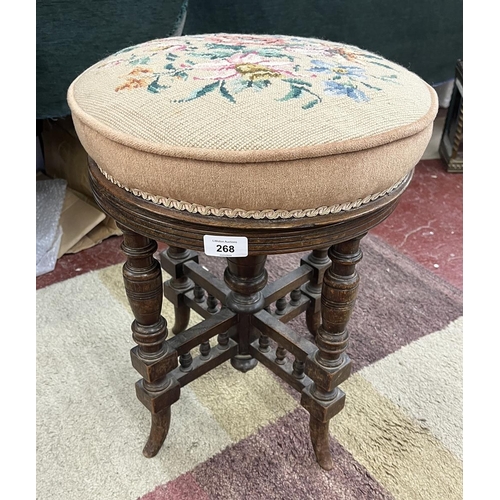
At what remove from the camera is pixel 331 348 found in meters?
0.68

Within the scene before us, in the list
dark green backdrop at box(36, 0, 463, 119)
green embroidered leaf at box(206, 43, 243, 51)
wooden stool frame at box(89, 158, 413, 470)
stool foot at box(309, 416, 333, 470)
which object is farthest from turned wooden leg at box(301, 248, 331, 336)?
dark green backdrop at box(36, 0, 463, 119)

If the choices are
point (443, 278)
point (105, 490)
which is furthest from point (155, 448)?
point (443, 278)

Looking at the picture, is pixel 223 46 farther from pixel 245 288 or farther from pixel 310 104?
pixel 245 288

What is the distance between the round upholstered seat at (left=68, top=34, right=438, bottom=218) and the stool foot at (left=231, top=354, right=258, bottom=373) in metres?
0.44

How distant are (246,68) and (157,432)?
517 mm

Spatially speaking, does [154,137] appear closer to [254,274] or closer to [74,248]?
[254,274]

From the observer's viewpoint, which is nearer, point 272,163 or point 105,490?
point 272,163

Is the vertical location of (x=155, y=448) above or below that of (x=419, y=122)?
below

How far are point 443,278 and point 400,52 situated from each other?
26.4 inches

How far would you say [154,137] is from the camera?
48 cm

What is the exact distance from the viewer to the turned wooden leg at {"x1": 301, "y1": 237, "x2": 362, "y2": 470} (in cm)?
62

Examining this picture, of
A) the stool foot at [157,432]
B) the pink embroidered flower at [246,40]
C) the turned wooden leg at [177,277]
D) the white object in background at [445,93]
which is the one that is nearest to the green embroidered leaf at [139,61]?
the pink embroidered flower at [246,40]

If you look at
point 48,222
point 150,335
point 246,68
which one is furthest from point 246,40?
point 48,222

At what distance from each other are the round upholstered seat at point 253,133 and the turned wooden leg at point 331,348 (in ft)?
0.34
